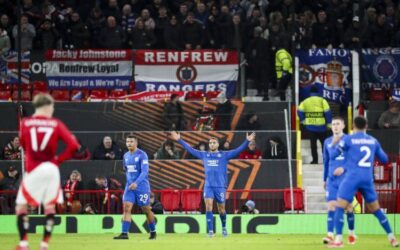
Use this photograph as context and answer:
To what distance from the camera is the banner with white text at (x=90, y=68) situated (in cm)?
2839

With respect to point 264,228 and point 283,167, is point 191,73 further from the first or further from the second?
point 264,228

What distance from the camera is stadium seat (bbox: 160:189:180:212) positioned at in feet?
80.0

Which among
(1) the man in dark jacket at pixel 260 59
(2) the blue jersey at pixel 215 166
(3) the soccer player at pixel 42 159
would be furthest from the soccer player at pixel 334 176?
(1) the man in dark jacket at pixel 260 59

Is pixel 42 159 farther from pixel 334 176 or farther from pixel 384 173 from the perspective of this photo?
pixel 384 173

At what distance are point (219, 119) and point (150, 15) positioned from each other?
4.30m

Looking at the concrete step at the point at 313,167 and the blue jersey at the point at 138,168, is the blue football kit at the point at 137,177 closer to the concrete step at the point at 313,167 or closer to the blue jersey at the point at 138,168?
the blue jersey at the point at 138,168

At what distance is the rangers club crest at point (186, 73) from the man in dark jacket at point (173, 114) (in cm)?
181

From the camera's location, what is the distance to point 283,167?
25281 millimetres

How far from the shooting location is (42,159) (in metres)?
13.3

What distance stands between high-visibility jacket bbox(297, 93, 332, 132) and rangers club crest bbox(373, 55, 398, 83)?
2.25 metres

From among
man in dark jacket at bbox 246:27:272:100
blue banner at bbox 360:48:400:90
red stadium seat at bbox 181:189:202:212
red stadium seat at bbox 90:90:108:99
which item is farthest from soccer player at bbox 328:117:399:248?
red stadium seat at bbox 90:90:108:99

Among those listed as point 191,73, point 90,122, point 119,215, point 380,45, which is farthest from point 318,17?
point 119,215

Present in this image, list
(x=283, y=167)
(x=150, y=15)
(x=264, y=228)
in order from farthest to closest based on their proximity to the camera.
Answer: (x=150, y=15)
(x=283, y=167)
(x=264, y=228)

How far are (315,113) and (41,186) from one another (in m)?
14.2
